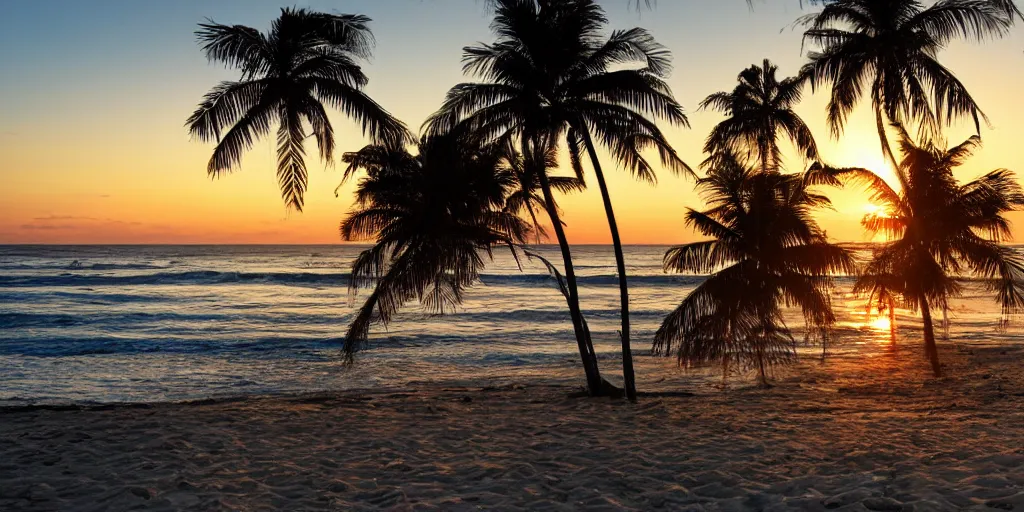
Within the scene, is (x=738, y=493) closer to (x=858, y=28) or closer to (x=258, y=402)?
(x=258, y=402)

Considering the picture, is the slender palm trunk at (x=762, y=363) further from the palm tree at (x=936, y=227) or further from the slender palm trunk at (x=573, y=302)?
the slender palm trunk at (x=573, y=302)

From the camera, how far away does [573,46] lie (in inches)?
492

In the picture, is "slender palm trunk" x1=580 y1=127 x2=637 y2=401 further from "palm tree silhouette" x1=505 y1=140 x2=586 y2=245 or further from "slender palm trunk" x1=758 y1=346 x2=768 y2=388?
"slender palm trunk" x1=758 y1=346 x2=768 y2=388

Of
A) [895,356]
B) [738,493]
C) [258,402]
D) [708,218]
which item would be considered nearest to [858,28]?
[708,218]

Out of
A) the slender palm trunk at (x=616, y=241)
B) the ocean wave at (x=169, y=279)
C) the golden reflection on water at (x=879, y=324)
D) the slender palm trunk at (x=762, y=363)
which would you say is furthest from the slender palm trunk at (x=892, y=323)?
the ocean wave at (x=169, y=279)

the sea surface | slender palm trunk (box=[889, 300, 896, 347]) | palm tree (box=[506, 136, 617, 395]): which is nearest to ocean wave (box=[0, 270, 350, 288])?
the sea surface

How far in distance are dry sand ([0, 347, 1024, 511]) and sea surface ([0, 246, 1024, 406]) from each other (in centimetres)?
619

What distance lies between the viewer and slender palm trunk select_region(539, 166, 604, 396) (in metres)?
13.4

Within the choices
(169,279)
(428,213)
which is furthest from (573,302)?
(169,279)

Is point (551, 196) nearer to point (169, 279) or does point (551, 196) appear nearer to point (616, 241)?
point (616, 241)

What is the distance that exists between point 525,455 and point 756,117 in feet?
52.6

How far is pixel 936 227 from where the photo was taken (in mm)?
15758

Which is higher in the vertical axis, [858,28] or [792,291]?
[858,28]

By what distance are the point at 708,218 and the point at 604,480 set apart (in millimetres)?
9235
